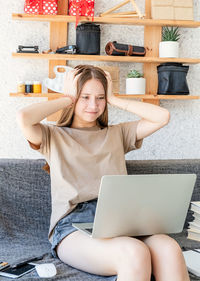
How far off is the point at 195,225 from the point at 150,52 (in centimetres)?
128

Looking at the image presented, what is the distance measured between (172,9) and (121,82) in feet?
1.85

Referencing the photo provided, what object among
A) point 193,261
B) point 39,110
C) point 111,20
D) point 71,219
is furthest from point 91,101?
point 111,20

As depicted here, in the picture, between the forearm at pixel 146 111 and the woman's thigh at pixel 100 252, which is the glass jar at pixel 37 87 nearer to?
the forearm at pixel 146 111

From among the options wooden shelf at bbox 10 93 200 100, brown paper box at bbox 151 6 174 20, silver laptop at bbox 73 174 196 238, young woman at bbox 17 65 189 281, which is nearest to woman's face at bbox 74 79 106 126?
young woman at bbox 17 65 189 281

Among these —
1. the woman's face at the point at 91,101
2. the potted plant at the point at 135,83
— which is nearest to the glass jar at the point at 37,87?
the potted plant at the point at 135,83

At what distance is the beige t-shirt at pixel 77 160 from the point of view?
6.04 ft

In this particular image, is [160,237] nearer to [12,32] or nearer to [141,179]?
[141,179]

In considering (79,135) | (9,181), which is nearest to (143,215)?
(79,135)

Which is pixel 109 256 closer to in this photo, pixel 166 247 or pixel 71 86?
pixel 166 247

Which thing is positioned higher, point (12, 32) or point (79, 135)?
point (12, 32)

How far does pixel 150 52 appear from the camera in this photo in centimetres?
298

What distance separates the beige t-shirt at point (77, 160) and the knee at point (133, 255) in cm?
35

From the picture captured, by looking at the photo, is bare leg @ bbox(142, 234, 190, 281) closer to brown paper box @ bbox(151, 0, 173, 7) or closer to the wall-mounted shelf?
the wall-mounted shelf

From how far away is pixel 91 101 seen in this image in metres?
1.96
